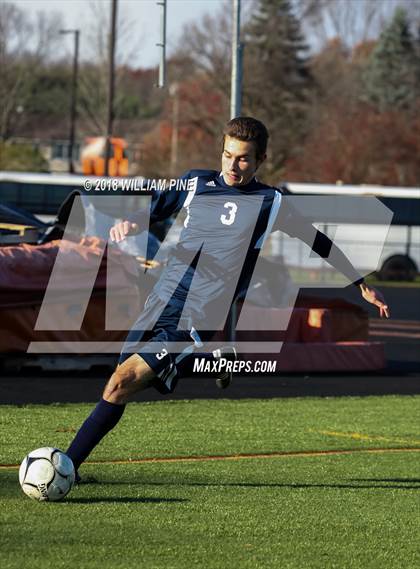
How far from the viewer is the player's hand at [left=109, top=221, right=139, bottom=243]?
7.27 meters

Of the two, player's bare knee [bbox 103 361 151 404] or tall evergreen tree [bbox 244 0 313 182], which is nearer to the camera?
player's bare knee [bbox 103 361 151 404]

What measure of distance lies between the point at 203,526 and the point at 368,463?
11.2 ft

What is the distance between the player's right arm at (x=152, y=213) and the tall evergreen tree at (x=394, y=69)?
66708mm

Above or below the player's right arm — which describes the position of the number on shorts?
below

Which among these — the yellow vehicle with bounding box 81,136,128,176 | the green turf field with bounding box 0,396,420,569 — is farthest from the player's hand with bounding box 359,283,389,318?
the yellow vehicle with bounding box 81,136,128,176

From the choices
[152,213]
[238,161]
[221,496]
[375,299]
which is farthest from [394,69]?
[221,496]

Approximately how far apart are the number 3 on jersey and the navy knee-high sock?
1282 millimetres

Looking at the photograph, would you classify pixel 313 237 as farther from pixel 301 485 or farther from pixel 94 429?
pixel 94 429

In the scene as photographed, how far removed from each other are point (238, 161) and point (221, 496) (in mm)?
2007

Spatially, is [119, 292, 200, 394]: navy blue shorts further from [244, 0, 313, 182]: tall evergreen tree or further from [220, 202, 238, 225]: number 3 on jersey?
[244, 0, 313, 182]: tall evergreen tree

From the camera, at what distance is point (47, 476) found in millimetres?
7066

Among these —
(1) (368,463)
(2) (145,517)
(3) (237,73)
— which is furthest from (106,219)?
(2) (145,517)

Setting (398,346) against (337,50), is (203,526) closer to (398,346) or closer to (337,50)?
(398,346)

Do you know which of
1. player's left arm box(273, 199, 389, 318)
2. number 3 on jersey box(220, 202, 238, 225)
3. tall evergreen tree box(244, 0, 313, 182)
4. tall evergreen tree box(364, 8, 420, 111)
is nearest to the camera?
number 3 on jersey box(220, 202, 238, 225)
